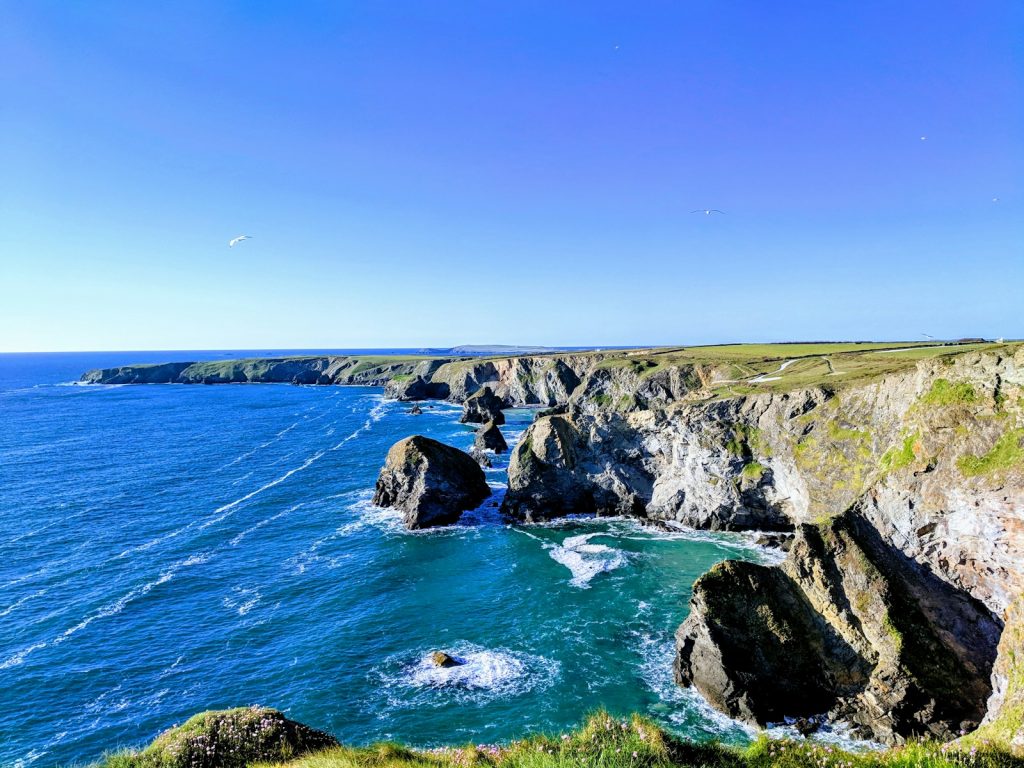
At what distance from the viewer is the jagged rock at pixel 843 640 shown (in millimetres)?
23203

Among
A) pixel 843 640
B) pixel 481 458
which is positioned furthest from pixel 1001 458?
pixel 481 458

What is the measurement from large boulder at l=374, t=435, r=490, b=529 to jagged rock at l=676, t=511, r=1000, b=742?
31.4 metres

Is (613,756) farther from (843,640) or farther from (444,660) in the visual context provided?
(444,660)

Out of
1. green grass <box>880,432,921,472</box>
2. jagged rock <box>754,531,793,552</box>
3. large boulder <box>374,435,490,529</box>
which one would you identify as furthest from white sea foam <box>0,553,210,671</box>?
green grass <box>880,432,921,472</box>

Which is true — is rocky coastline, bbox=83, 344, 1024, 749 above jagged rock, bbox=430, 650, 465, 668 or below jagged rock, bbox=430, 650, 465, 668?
above

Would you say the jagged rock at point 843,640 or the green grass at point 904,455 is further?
the green grass at point 904,455

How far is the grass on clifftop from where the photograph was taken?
11.2m

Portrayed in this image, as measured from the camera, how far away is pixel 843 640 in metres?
25.2

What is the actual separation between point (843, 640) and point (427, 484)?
3862cm

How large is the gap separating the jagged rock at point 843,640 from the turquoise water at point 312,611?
2.97m

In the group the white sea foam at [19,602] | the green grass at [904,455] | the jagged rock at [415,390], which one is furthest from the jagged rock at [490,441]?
the jagged rock at [415,390]

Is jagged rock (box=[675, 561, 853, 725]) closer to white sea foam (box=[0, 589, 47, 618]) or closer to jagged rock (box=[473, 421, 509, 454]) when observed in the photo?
white sea foam (box=[0, 589, 47, 618])

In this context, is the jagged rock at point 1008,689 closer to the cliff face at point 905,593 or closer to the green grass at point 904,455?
the cliff face at point 905,593

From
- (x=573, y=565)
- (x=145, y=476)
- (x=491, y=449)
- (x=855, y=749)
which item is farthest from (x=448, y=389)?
(x=855, y=749)
